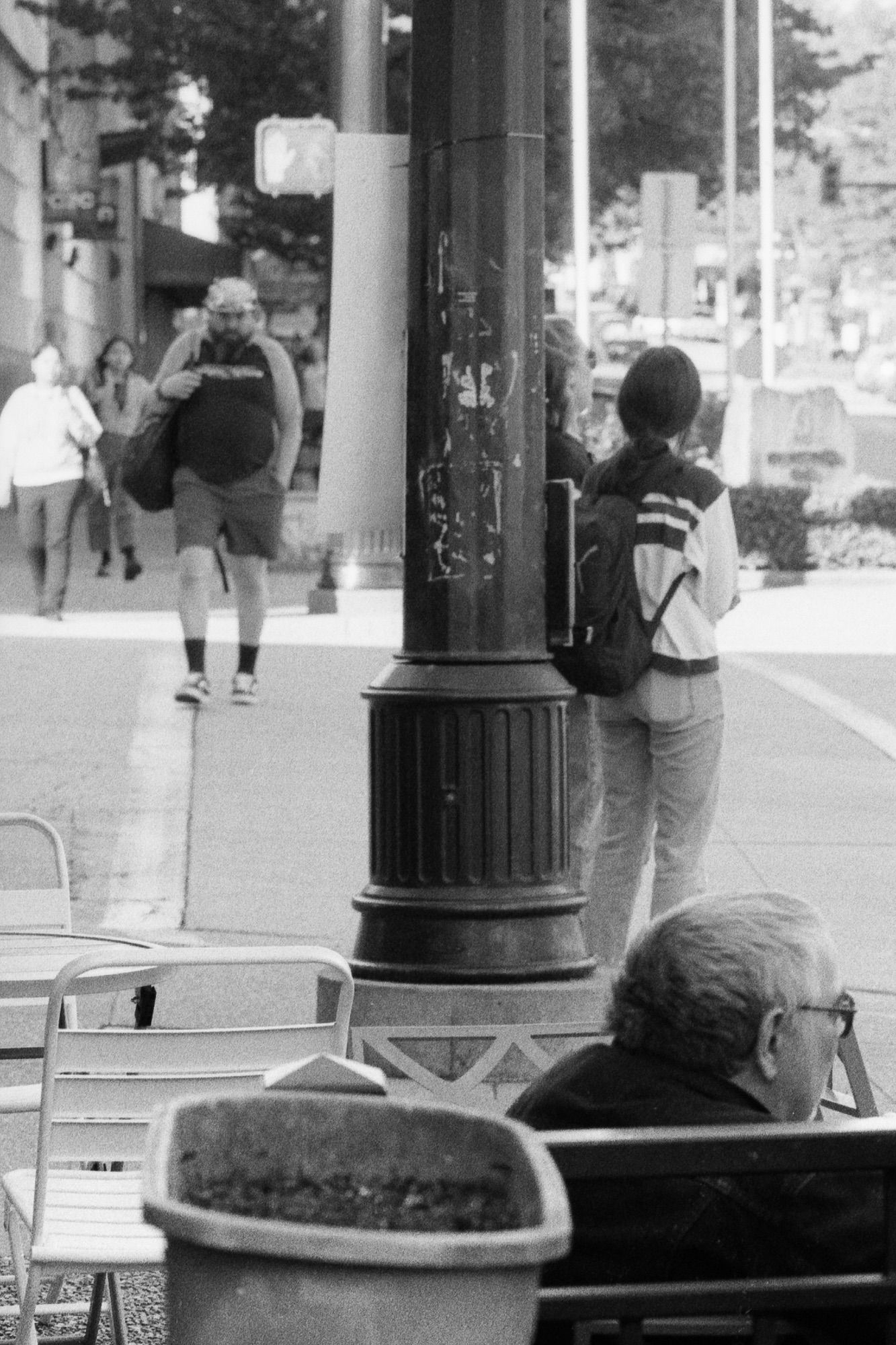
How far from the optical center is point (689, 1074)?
9.63 feet

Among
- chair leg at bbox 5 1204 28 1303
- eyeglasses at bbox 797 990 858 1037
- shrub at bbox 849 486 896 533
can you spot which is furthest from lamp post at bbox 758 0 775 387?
eyeglasses at bbox 797 990 858 1037

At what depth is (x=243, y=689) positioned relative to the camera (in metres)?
12.3

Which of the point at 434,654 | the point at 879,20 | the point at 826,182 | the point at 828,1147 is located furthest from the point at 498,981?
the point at 879,20

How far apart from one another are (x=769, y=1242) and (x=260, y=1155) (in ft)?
2.82

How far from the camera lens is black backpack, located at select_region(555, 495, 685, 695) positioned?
6.43 meters

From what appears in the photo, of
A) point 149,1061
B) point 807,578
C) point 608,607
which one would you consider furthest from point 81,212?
point 149,1061

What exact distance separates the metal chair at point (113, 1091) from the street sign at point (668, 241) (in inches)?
897

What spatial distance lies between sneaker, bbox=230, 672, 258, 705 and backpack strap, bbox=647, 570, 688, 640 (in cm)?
587

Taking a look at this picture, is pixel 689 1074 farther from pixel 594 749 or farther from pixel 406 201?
pixel 594 749

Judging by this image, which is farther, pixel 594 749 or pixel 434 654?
pixel 594 749

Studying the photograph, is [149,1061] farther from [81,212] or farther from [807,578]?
[81,212]

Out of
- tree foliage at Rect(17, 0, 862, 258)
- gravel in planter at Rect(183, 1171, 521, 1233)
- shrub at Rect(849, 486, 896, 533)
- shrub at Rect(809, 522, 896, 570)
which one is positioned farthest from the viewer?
tree foliage at Rect(17, 0, 862, 258)

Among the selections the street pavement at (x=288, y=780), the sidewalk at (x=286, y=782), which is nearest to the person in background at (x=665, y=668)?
the sidewalk at (x=286, y=782)

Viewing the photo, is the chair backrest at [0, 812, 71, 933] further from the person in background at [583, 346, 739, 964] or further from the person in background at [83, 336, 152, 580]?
the person in background at [83, 336, 152, 580]
